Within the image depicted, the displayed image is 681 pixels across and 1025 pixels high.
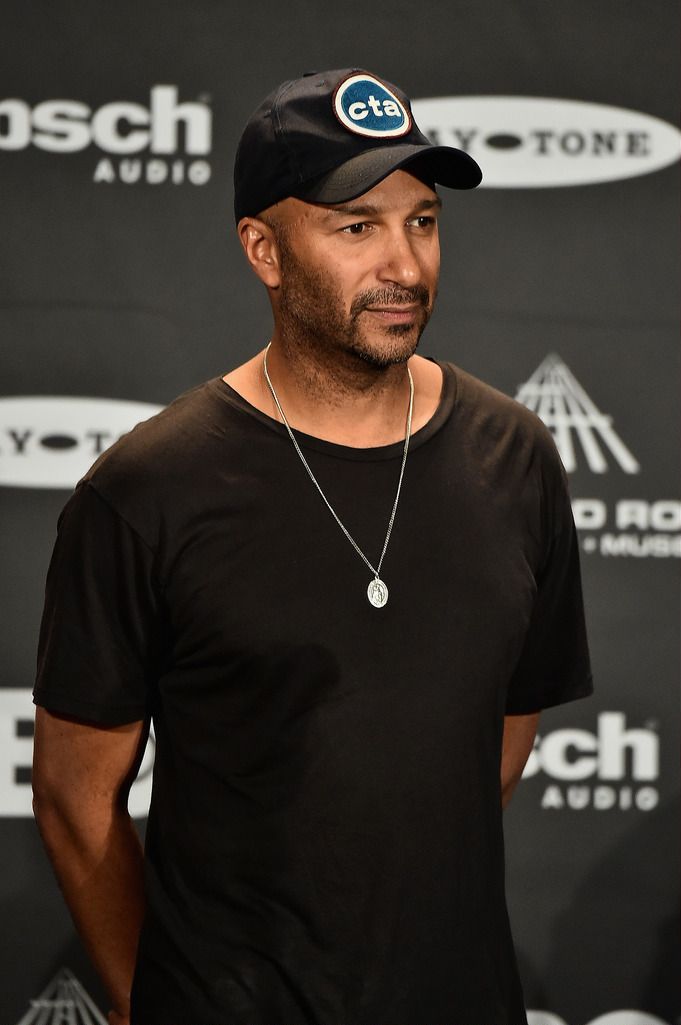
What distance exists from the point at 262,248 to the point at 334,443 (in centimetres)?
23

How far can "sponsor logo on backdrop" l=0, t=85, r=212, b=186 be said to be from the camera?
87.9 inches

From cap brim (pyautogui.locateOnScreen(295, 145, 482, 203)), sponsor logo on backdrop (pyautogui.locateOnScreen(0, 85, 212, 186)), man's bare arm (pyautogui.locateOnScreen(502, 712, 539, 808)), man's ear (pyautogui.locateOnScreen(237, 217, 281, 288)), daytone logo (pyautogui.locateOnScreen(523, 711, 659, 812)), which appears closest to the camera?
cap brim (pyautogui.locateOnScreen(295, 145, 482, 203))

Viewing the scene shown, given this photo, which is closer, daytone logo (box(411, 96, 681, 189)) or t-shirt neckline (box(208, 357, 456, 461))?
t-shirt neckline (box(208, 357, 456, 461))

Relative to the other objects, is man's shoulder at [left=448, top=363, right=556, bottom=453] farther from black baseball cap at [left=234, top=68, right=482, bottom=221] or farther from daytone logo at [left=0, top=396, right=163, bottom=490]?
daytone logo at [left=0, top=396, right=163, bottom=490]

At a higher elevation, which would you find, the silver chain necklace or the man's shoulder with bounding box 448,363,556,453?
the man's shoulder with bounding box 448,363,556,453

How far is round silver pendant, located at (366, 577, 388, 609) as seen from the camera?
1.35 metres

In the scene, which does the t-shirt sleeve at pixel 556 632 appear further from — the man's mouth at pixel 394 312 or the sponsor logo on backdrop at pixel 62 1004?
the sponsor logo on backdrop at pixel 62 1004

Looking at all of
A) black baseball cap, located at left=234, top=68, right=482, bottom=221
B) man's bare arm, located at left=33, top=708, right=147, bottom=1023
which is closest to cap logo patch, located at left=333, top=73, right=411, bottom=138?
black baseball cap, located at left=234, top=68, right=482, bottom=221

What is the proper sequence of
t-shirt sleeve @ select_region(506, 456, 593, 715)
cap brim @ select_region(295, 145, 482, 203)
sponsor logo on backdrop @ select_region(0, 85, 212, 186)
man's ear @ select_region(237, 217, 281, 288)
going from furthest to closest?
1. sponsor logo on backdrop @ select_region(0, 85, 212, 186)
2. t-shirt sleeve @ select_region(506, 456, 593, 715)
3. man's ear @ select_region(237, 217, 281, 288)
4. cap brim @ select_region(295, 145, 482, 203)

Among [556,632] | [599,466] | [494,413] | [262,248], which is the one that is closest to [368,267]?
[262,248]

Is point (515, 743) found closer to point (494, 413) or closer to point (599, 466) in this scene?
point (494, 413)

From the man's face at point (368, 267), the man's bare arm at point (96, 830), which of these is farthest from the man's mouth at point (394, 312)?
the man's bare arm at point (96, 830)

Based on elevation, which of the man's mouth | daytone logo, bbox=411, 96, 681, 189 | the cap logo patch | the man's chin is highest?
daytone logo, bbox=411, 96, 681, 189

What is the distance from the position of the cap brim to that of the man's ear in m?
0.08
